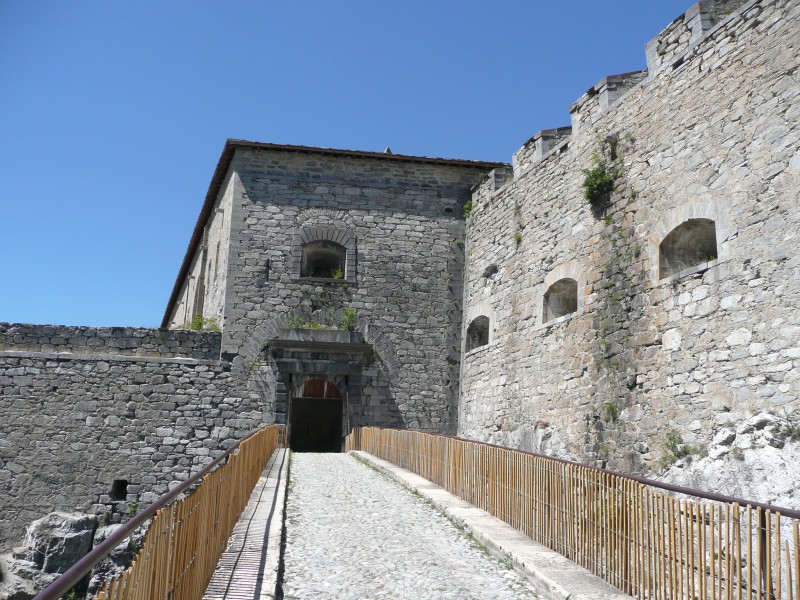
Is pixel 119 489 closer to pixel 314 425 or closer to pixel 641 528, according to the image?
pixel 314 425

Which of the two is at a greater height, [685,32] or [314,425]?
[685,32]

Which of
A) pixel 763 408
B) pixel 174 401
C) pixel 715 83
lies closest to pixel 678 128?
pixel 715 83

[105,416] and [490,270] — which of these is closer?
[105,416]

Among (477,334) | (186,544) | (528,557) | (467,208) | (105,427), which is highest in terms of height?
(467,208)

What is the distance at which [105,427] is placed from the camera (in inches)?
583

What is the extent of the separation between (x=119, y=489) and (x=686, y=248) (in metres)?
11.7

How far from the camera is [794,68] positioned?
296 inches

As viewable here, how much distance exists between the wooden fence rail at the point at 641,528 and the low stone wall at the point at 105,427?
843 centimetres

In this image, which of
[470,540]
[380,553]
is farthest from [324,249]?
[380,553]

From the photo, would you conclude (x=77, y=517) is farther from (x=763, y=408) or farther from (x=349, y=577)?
(x=763, y=408)

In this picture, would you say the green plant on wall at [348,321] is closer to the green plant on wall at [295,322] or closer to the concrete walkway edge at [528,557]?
the green plant on wall at [295,322]

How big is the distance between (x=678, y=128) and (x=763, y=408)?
12.6ft

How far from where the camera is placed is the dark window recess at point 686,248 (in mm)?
9086

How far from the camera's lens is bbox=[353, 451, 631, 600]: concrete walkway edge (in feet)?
15.4
